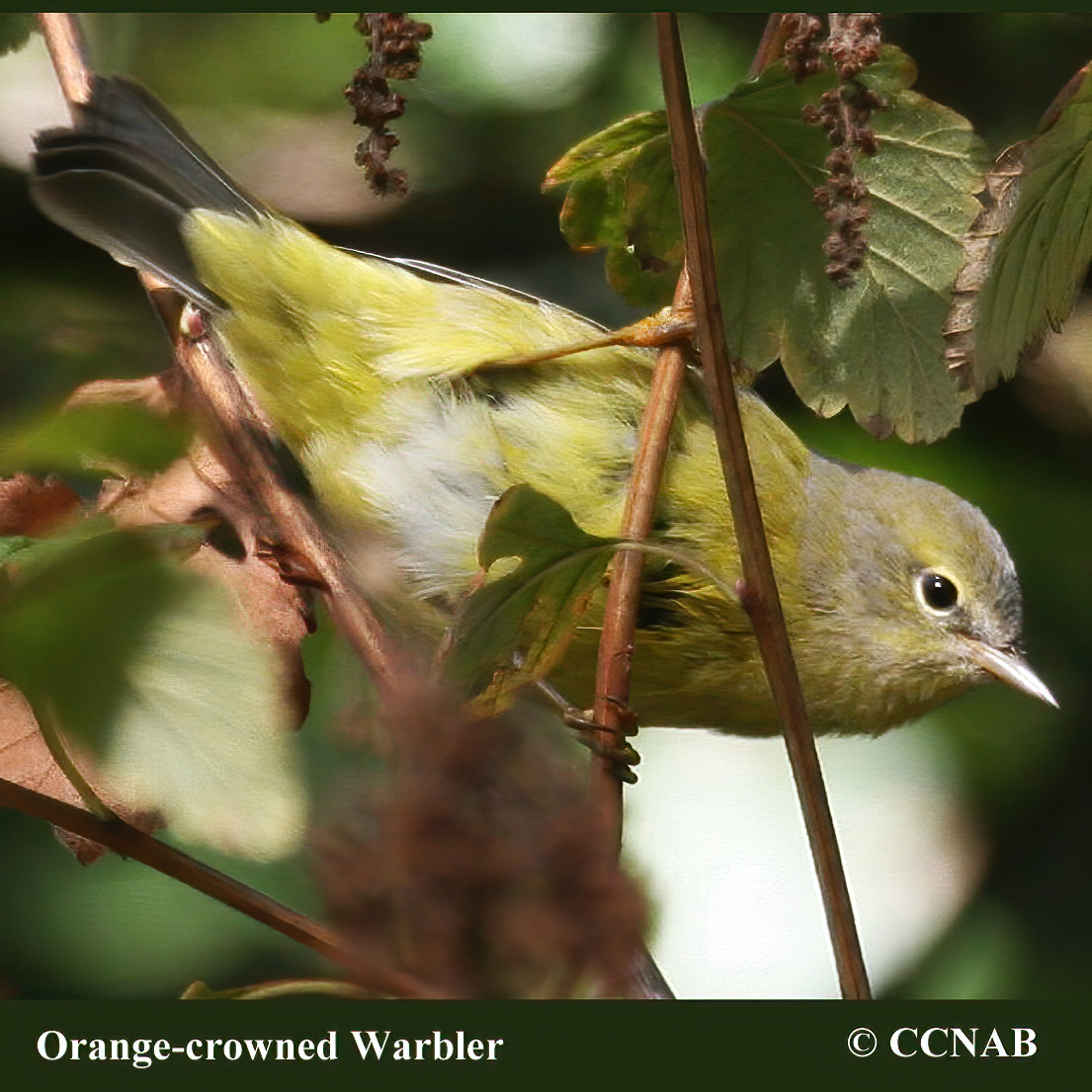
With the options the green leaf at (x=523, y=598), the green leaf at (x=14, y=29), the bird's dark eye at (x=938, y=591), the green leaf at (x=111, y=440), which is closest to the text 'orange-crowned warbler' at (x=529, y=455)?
the bird's dark eye at (x=938, y=591)

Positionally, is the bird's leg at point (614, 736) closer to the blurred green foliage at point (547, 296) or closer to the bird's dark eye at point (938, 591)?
the blurred green foliage at point (547, 296)

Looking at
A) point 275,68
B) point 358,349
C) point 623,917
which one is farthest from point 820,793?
point 275,68

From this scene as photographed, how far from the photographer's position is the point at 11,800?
98cm

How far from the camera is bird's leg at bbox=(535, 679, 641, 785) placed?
46.3 inches

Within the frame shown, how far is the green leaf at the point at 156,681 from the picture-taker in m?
0.96

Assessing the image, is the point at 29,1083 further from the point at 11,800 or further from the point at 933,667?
the point at 933,667

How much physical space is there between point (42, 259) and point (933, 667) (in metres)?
1.05

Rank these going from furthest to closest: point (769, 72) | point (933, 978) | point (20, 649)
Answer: point (933, 978) → point (769, 72) → point (20, 649)

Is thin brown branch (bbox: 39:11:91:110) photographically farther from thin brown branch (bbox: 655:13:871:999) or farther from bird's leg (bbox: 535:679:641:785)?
bird's leg (bbox: 535:679:641:785)

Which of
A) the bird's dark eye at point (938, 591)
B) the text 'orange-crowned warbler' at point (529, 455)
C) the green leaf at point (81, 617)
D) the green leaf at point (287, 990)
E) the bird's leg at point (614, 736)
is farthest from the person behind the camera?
the bird's dark eye at point (938, 591)

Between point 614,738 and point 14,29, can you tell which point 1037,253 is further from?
point 14,29

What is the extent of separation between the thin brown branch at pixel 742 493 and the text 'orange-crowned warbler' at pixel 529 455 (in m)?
0.37

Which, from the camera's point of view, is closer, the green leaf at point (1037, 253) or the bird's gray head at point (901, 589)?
the green leaf at point (1037, 253)

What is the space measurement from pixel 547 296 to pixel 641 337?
0.23m
